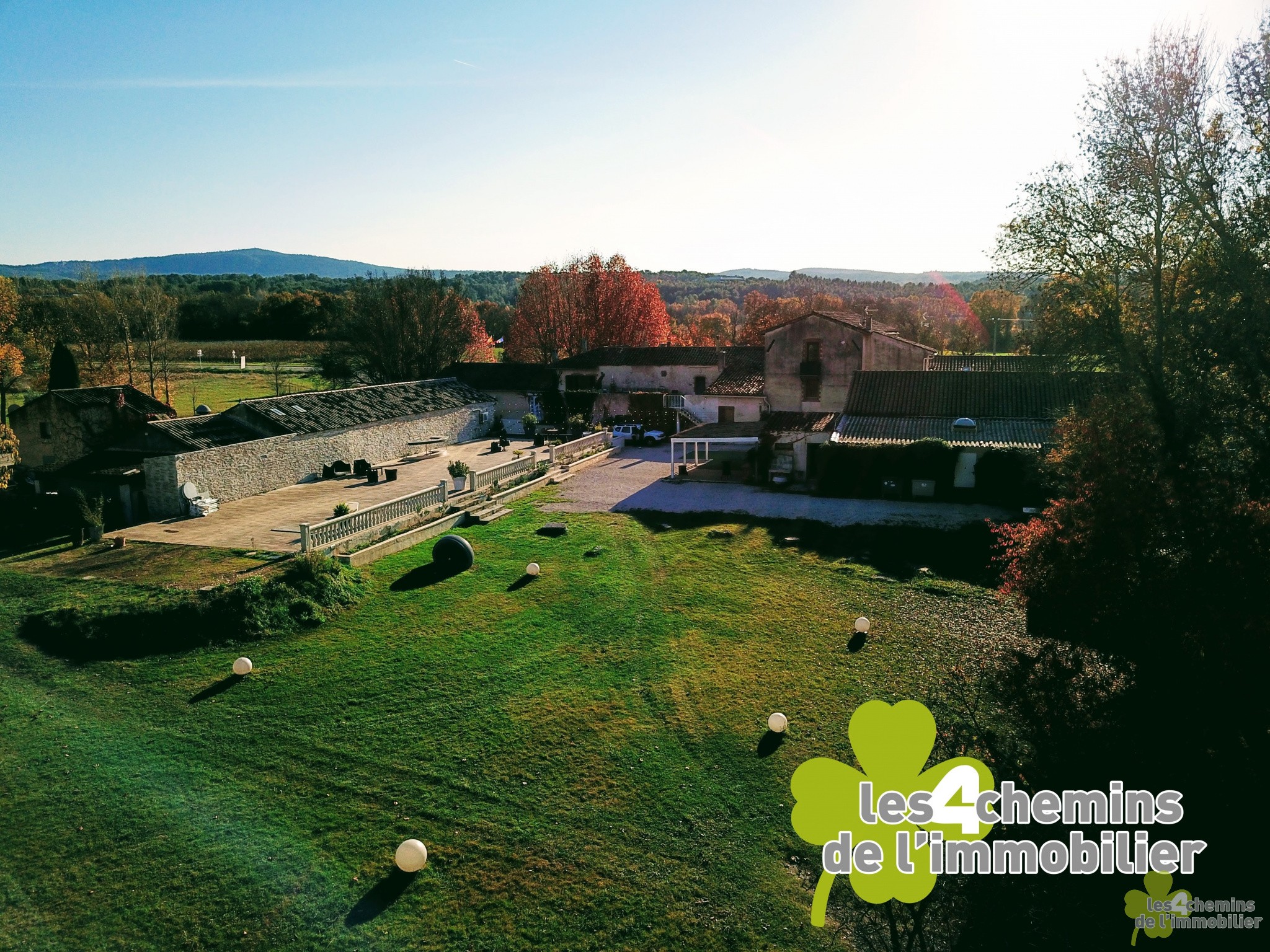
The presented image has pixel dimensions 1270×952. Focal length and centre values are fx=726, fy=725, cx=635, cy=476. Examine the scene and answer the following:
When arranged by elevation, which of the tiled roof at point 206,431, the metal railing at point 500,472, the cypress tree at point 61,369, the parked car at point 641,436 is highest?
the cypress tree at point 61,369

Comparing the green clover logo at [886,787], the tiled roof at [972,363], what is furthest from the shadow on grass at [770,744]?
the tiled roof at [972,363]

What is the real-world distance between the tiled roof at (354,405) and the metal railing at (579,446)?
9426mm

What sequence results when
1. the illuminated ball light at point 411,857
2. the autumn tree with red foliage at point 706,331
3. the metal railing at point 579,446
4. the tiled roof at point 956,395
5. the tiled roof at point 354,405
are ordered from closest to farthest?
1. the illuminated ball light at point 411,857
2. the tiled roof at point 956,395
3. the tiled roof at point 354,405
4. the metal railing at point 579,446
5. the autumn tree with red foliage at point 706,331

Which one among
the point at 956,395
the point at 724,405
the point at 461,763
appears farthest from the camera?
the point at 724,405

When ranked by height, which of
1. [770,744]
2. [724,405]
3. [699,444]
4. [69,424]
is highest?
[724,405]

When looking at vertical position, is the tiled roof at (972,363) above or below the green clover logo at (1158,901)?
above

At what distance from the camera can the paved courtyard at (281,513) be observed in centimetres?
2431

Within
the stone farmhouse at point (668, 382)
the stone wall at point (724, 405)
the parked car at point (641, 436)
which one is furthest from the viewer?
the parked car at point (641, 436)

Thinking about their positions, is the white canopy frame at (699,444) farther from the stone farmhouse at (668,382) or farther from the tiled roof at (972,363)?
the tiled roof at (972,363)

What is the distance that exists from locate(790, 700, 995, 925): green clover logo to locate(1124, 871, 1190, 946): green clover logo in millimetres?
3814

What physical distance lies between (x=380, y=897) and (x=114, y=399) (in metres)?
31.0

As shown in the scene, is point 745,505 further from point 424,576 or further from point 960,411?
point 424,576

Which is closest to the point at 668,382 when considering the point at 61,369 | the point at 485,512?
the point at 485,512

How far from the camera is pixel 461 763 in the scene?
1191cm
